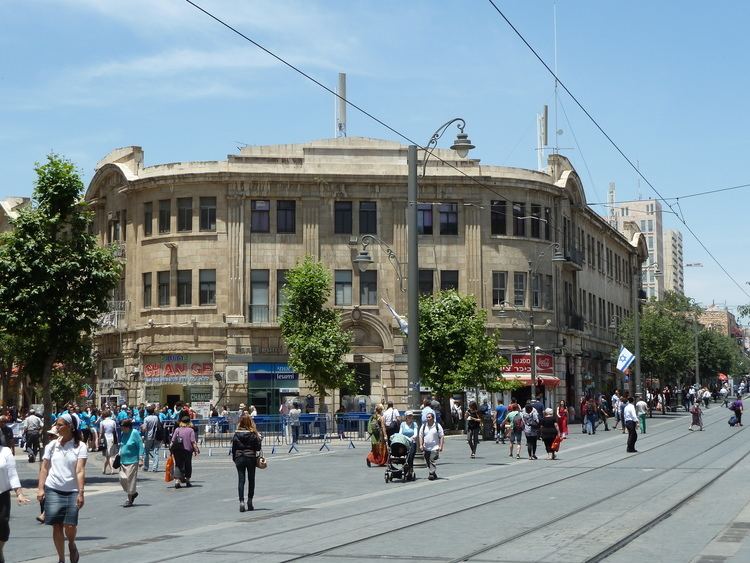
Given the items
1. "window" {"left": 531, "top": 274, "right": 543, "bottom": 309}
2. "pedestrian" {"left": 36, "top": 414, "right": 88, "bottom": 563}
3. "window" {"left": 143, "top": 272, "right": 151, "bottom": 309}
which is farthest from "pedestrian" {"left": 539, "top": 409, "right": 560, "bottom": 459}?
"window" {"left": 143, "top": 272, "right": 151, "bottom": 309}

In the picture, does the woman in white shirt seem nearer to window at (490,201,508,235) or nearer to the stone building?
the stone building

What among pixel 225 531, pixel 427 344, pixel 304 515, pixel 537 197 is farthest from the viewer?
pixel 537 197

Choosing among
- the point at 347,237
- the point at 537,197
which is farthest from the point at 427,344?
the point at 537,197

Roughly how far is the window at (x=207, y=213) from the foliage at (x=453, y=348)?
12.0 metres

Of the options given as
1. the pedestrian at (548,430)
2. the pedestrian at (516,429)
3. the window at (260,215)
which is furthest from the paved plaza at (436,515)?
the window at (260,215)

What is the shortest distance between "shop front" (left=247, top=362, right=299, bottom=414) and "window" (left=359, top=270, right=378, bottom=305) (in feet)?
16.0

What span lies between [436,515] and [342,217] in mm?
37351

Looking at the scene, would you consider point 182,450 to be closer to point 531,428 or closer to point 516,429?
point 531,428

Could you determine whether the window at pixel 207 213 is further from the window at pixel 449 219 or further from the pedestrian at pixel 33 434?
the pedestrian at pixel 33 434

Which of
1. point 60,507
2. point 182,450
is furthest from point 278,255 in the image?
point 60,507

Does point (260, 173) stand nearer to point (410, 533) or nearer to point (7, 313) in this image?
point (7, 313)

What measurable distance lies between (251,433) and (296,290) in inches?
1184

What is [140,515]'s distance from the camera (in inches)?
720

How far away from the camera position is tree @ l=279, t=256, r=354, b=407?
47188mm
